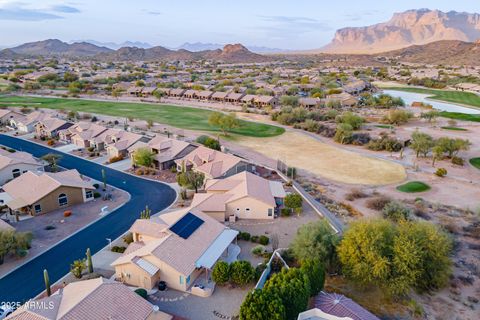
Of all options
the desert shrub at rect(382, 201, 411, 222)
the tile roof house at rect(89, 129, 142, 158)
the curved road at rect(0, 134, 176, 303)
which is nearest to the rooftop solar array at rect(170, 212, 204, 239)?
the curved road at rect(0, 134, 176, 303)

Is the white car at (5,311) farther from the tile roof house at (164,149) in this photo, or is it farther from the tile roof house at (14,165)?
the tile roof house at (164,149)

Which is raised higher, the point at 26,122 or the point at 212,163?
the point at 212,163

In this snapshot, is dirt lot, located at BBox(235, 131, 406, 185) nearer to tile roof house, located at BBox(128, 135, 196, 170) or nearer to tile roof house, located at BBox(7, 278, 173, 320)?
tile roof house, located at BBox(128, 135, 196, 170)

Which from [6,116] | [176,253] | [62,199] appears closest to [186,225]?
[176,253]

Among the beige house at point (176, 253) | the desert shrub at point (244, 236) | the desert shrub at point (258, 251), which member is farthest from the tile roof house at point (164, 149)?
the desert shrub at point (258, 251)

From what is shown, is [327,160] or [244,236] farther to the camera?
[327,160]

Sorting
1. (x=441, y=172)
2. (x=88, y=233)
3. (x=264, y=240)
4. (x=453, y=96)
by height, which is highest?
(x=453, y=96)

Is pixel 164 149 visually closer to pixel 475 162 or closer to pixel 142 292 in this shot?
pixel 142 292
